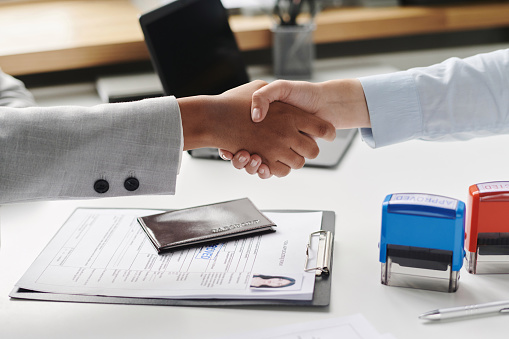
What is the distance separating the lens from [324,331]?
69 centimetres

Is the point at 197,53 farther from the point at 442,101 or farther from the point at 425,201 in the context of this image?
the point at 425,201

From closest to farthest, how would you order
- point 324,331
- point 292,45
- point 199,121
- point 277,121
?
1. point 324,331
2. point 199,121
3. point 277,121
4. point 292,45

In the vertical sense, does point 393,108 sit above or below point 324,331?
above

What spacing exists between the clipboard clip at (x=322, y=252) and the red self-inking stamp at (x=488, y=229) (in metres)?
0.19

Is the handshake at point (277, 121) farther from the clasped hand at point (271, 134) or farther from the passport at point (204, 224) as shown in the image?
the passport at point (204, 224)

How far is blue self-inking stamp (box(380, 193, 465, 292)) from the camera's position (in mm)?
731

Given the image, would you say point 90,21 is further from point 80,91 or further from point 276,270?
point 276,270

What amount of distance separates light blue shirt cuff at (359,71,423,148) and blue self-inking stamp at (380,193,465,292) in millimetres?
317

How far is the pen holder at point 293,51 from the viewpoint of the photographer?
6.11 ft

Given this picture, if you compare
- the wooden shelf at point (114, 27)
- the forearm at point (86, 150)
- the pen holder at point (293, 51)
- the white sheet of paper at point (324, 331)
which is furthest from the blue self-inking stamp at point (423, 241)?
the wooden shelf at point (114, 27)

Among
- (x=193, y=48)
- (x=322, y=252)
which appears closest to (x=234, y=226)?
(x=322, y=252)

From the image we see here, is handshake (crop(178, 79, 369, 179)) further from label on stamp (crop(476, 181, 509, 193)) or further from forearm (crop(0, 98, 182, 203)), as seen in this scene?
label on stamp (crop(476, 181, 509, 193))

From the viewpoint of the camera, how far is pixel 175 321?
0.72 metres

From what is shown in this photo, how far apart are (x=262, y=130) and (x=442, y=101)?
0.33m
